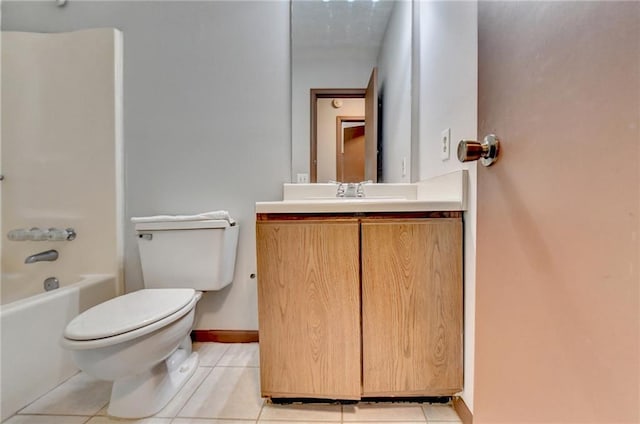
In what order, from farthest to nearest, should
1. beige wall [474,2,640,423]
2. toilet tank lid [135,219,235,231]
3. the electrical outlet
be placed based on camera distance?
toilet tank lid [135,219,235,231] < the electrical outlet < beige wall [474,2,640,423]

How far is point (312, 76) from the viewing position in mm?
1567

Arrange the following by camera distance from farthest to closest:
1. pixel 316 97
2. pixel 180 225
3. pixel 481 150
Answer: pixel 316 97
pixel 180 225
pixel 481 150

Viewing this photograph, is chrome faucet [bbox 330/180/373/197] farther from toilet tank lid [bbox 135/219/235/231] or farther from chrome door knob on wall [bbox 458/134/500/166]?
chrome door knob on wall [bbox 458/134/500/166]

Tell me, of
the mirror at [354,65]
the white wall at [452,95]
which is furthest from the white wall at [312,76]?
the white wall at [452,95]

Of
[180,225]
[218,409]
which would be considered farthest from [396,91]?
[218,409]

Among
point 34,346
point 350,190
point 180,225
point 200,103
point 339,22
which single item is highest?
point 339,22

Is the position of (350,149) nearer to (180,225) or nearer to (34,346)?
(180,225)

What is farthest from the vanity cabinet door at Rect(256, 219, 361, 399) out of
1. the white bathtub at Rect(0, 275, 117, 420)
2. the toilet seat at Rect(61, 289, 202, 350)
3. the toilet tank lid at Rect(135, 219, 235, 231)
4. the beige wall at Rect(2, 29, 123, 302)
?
the beige wall at Rect(2, 29, 123, 302)

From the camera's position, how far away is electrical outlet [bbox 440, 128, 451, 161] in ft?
3.60

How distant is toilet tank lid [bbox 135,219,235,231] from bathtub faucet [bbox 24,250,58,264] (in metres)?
0.60

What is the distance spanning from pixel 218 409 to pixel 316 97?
1.53 metres

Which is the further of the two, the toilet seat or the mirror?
the mirror

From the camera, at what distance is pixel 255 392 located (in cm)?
116

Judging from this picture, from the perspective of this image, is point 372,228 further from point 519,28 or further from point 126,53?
point 126,53
